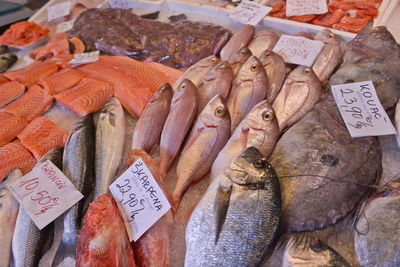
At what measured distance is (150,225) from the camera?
1.42m

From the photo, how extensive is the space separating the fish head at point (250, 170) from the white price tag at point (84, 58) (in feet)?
6.53

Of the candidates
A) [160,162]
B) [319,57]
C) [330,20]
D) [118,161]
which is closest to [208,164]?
[160,162]

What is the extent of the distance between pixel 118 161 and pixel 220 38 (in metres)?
1.55

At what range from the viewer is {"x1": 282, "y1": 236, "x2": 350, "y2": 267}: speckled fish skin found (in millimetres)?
1170

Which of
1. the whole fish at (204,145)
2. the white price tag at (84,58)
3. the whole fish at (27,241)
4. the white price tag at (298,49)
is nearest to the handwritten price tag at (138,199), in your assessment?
the whole fish at (204,145)

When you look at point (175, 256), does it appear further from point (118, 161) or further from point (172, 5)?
point (172, 5)

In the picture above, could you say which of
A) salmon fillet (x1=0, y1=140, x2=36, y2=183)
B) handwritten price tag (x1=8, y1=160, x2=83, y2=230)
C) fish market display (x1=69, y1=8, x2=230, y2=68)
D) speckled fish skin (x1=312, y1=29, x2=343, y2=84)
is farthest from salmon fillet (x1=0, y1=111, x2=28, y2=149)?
speckled fish skin (x1=312, y1=29, x2=343, y2=84)

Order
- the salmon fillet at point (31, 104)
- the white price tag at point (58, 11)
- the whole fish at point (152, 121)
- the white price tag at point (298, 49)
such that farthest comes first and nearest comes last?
the white price tag at point (58, 11) < the salmon fillet at point (31, 104) < the white price tag at point (298, 49) < the whole fish at point (152, 121)

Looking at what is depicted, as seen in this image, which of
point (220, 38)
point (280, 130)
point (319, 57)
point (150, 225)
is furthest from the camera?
point (220, 38)

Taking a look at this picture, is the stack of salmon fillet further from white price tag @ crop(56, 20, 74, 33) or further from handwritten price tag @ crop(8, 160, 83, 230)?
white price tag @ crop(56, 20, 74, 33)

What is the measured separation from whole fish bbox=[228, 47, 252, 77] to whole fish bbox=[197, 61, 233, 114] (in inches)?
4.9

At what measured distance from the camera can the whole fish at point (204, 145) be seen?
5.48ft

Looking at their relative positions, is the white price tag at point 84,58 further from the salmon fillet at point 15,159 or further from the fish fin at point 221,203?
the fish fin at point 221,203

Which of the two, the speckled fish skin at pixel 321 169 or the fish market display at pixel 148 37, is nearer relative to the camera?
the speckled fish skin at pixel 321 169
